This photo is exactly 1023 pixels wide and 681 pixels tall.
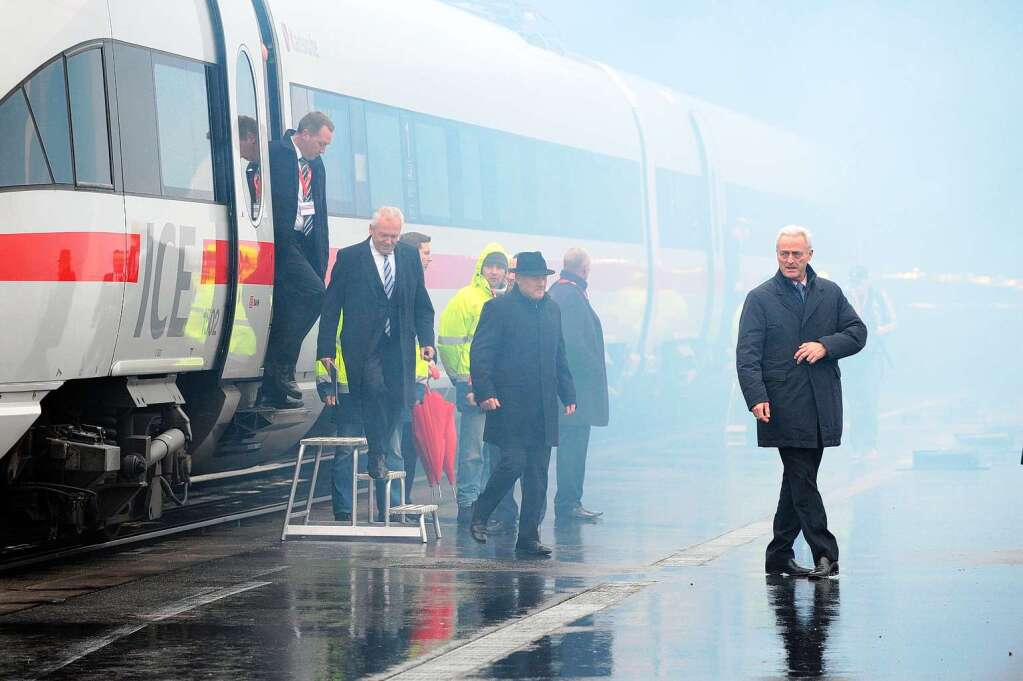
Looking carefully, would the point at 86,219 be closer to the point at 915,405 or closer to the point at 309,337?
the point at 309,337

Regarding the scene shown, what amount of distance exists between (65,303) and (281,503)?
4.33m

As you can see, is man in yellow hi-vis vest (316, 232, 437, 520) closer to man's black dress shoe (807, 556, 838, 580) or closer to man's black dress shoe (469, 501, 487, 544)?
man's black dress shoe (469, 501, 487, 544)

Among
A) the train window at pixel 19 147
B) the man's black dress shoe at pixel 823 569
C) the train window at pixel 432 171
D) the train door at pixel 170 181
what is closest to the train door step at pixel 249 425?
the train door at pixel 170 181

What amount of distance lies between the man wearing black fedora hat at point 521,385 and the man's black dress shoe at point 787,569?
155 centimetres

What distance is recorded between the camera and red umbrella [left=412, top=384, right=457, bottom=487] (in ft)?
44.0

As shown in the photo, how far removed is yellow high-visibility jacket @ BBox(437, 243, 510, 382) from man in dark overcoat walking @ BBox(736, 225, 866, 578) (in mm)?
3597

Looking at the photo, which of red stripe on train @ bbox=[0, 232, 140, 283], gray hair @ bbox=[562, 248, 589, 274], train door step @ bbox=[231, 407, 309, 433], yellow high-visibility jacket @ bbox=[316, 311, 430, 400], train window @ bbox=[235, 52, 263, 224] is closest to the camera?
red stripe on train @ bbox=[0, 232, 140, 283]

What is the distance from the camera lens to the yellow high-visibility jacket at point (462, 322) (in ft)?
44.1

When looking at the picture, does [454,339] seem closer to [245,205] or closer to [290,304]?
[290,304]

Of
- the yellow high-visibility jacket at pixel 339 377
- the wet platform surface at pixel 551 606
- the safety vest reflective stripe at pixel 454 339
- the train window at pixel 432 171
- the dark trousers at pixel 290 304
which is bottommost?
the wet platform surface at pixel 551 606

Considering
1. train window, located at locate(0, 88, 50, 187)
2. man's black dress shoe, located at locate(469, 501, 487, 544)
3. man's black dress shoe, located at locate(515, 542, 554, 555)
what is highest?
train window, located at locate(0, 88, 50, 187)

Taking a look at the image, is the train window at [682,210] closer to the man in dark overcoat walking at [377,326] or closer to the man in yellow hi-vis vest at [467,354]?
the man in yellow hi-vis vest at [467,354]

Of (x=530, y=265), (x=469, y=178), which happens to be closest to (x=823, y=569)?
(x=530, y=265)

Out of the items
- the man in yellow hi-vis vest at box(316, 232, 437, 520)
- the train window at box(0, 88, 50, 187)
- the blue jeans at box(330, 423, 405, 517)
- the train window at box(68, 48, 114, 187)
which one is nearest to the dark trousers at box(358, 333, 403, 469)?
the man in yellow hi-vis vest at box(316, 232, 437, 520)
